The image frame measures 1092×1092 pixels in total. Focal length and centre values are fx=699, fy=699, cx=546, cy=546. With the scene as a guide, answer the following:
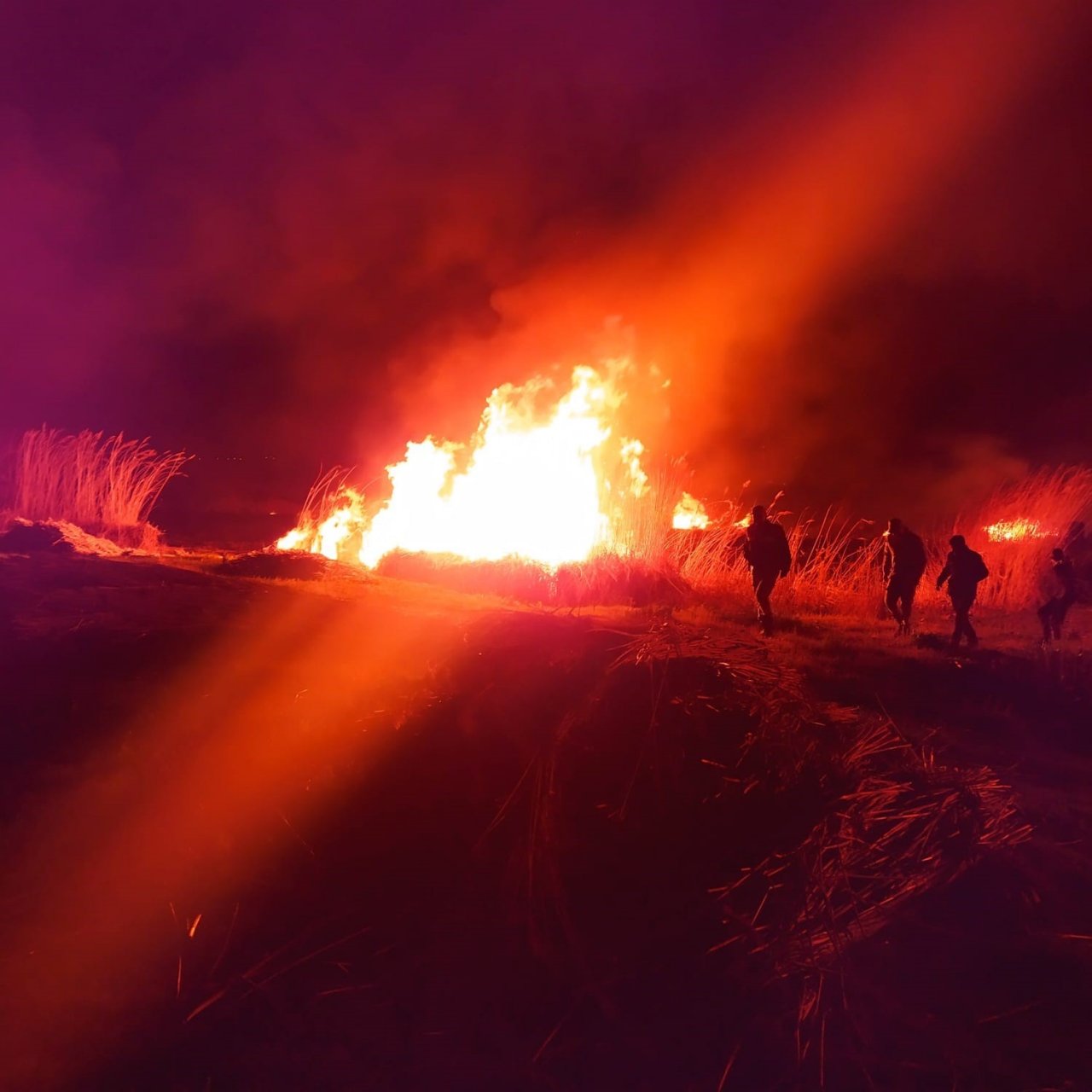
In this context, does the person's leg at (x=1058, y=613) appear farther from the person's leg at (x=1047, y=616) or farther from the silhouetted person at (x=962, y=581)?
the silhouetted person at (x=962, y=581)

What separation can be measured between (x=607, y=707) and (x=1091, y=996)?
7.84ft

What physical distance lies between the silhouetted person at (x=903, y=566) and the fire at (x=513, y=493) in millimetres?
5107

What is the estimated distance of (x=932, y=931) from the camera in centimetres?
311

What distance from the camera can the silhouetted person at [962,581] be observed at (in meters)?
9.70

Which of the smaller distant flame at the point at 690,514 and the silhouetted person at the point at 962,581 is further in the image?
the smaller distant flame at the point at 690,514

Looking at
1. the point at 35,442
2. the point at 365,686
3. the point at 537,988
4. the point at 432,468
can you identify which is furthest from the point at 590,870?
the point at 35,442

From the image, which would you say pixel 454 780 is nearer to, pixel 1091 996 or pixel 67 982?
pixel 67 982

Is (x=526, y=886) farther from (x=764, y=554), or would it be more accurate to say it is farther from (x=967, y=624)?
(x=967, y=624)

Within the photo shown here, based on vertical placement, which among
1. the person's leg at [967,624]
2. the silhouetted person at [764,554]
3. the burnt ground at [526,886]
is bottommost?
the burnt ground at [526,886]

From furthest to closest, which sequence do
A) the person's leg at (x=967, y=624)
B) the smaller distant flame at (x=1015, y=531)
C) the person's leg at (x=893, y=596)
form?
the smaller distant flame at (x=1015, y=531), the person's leg at (x=893, y=596), the person's leg at (x=967, y=624)

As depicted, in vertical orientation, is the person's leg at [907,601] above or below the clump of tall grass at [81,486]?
below

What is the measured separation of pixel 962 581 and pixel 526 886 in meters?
8.94

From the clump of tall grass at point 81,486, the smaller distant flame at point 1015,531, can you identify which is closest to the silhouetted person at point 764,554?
the smaller distant flame at point 1015,531

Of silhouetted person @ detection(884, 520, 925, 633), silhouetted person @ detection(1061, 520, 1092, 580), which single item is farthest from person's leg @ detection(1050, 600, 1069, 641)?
silhouetted person @ detection(1061, 520, 1092, 580)
